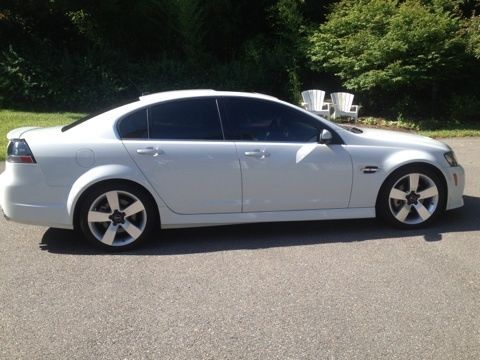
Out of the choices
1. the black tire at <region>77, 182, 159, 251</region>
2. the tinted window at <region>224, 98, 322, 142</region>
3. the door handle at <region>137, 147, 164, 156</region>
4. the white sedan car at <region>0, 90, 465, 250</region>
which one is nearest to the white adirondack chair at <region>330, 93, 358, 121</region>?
the white sedan car at <region>0, 90, 465, 250</region>

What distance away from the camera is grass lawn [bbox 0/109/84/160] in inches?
496

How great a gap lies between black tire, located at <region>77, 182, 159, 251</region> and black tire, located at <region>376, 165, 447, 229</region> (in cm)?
236

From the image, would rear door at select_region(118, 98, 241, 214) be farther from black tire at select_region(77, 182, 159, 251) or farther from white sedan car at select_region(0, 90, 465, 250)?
black tire at select_region(77, 182, 159, 251)

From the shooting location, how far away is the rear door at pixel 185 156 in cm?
512

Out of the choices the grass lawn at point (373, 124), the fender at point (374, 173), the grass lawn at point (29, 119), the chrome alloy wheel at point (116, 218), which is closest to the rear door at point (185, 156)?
the chrome alloy wheel at point (116, 218)

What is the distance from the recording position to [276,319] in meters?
3.80

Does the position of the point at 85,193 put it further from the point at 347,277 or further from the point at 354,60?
the point at 354,60

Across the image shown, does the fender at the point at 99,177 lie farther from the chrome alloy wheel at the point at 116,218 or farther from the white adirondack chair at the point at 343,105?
the white adirondack chair at the point at 343,105

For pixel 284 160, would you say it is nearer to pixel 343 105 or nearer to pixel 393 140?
pixel 393 140

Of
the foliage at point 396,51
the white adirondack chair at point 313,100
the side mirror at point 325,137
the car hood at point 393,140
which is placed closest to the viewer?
the side mirror at point 325,137

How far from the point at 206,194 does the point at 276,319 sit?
5.70ft

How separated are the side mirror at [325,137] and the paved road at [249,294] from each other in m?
0.94

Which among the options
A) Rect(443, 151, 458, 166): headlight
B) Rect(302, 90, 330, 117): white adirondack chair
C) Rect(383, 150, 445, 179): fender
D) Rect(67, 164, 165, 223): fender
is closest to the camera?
Rect(67, 164, 165, 223): fender

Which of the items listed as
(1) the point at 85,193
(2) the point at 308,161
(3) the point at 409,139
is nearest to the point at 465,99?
(3) the point at 409,139
